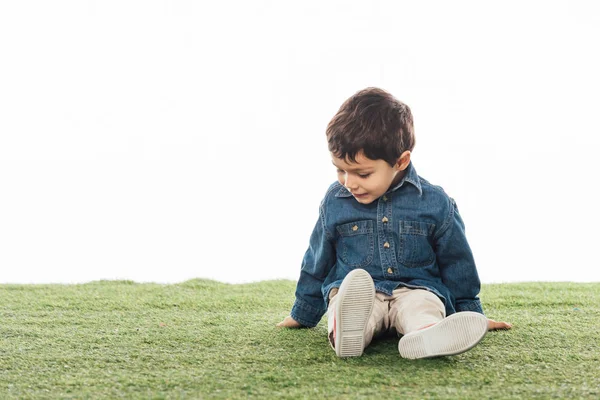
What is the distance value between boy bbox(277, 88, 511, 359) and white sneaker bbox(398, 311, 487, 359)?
107mm

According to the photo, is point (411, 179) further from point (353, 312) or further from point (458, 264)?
point (353, 312)

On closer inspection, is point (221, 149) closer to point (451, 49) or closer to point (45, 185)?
point (45, 185)

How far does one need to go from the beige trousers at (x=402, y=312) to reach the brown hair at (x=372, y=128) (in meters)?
0.29

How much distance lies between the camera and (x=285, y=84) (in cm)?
369

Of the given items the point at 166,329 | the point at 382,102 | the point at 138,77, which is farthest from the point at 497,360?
the point at 138,77

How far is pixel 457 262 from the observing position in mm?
1647

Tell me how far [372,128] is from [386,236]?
25cm

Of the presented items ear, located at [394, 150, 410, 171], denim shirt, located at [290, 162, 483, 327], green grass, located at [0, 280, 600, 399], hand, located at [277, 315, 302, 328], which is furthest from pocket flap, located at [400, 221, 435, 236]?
hand, located at [277, 315, 302, 328]

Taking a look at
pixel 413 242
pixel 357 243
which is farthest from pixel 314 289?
pixel 413 242

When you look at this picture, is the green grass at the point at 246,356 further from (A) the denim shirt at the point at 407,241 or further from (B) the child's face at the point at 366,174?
(B) the child's face at the point at 366,174

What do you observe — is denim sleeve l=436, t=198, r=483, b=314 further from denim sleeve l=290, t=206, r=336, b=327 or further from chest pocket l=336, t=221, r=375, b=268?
denim sleeve l=290, t=206, r=336, b=327

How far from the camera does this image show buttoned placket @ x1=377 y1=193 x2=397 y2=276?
5.31 ft

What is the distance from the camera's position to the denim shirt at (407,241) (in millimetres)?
1616

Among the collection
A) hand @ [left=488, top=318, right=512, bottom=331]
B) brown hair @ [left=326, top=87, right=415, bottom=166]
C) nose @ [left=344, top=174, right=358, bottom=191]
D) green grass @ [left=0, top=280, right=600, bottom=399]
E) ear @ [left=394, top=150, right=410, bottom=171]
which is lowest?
green grass @ [left=0, top=280, right=600, bottom=399]
